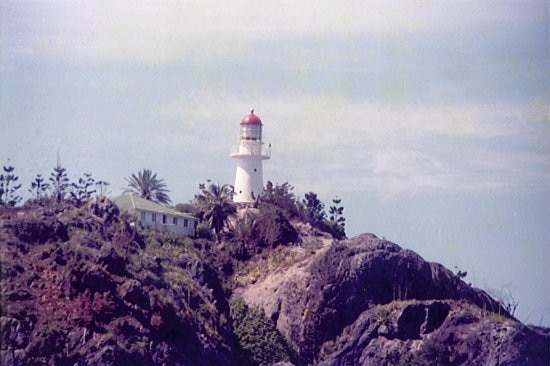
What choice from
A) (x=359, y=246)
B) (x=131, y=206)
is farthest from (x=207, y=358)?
(x=131, y=206)

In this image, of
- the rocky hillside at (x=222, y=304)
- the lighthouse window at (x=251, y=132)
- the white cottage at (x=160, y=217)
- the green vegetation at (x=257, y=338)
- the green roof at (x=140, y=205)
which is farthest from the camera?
the lighthouse window at (x=251, y=132)

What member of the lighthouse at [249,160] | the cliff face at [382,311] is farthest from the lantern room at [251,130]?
the cliff face at [382,311]

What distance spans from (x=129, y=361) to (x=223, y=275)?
14507 millimetres

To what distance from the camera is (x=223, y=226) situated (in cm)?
7262

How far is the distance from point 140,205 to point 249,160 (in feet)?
31.8

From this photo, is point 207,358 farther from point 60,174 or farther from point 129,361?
point 60,174

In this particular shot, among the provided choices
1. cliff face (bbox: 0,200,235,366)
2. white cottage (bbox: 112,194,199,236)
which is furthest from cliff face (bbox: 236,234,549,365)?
white cottage (bbox: 112,194,199,236)

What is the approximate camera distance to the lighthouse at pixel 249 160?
78.2m

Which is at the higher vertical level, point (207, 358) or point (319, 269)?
point (319, 269)

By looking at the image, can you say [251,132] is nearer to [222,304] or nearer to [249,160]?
[249,160]

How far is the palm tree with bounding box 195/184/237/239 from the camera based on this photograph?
237 feet

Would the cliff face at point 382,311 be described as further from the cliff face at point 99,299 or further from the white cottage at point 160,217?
the white cottage at point 160,217

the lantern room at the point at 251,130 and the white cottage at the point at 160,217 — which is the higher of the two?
the lantern room at the point at 251,130

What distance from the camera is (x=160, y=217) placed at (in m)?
71.2
